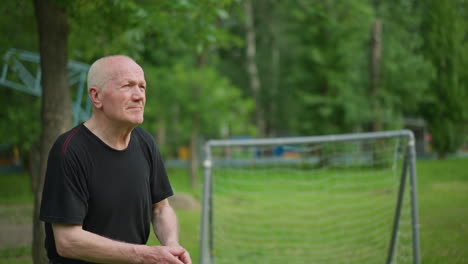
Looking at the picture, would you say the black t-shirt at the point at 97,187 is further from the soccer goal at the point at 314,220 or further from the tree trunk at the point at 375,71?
the tree trunk at the point at 375,71

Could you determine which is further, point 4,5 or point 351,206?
point 351,206

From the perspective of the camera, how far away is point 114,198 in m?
2.47

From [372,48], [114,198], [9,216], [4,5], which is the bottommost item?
[9,216]

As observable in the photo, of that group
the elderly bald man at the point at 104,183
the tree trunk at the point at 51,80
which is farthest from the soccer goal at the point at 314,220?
the elderly bald man at the point at 104,183

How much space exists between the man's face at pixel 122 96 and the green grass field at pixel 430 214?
3.57 meters

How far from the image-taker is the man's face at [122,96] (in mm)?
2441

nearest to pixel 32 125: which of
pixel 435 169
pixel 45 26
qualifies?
pixel 45 26

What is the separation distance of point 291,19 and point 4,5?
78.4 feet

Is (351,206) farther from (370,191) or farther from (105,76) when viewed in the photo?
(105,76)

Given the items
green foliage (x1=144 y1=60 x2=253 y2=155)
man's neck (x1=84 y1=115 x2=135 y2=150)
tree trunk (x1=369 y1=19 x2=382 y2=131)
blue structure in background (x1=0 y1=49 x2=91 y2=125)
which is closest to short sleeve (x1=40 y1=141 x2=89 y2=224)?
man's neck (x1=84 y1=115 x2=135 y2=150)

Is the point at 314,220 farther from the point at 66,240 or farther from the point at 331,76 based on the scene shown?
the point at 331,76

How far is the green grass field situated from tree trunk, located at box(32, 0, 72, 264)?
1083 millimetres

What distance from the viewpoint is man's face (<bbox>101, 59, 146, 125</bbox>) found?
244 cm

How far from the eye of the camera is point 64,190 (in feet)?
7.61
